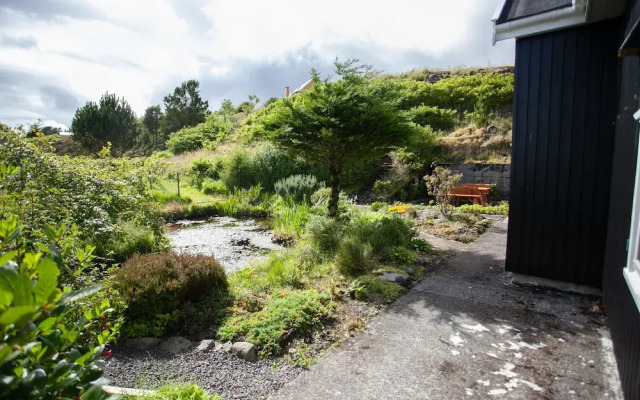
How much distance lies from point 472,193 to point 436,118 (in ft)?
18.9

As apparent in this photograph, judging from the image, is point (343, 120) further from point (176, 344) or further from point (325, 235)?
point (176, 344)

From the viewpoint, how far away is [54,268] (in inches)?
38.5

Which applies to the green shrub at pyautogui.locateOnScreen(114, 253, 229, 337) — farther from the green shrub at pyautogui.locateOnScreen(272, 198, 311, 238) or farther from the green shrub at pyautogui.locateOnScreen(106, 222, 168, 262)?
the green shrub at pyautogui.locateOnScreen(272, 198, 311, 238)

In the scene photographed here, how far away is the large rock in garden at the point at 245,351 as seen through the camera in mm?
3062

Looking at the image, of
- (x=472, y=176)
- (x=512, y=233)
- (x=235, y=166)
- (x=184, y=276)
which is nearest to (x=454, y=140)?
(x=472, y=176)

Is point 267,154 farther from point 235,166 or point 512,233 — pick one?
point 512,233

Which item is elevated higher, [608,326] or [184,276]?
[184,276]

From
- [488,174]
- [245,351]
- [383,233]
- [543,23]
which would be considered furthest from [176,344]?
[488,174]

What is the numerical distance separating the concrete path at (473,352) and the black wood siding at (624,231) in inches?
10.1

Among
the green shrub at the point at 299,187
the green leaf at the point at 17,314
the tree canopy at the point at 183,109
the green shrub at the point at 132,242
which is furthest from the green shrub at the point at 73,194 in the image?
the tree canopy at the point at 183,109

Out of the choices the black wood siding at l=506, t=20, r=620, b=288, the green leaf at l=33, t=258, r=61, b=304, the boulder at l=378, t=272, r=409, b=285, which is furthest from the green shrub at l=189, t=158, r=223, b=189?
the green leaf at l=33, t=258, r=61, b=304

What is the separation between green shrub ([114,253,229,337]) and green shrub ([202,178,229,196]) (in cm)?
1090

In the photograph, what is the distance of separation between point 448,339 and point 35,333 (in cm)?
314

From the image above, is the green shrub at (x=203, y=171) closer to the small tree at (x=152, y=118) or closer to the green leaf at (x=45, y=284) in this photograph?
the green leaf at (x=45, y=284)
